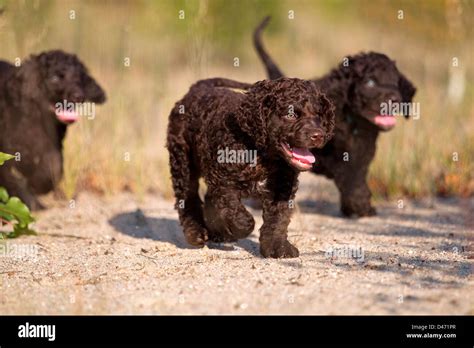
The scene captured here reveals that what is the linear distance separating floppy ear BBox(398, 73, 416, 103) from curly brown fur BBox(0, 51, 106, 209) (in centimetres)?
297

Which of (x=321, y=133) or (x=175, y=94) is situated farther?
(x=175, y=94)

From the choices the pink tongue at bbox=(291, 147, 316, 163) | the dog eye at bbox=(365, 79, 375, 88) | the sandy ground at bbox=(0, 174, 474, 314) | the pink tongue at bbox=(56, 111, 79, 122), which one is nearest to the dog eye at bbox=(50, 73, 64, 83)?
the pink tongue at bbox=(56, 111, 79, 122)

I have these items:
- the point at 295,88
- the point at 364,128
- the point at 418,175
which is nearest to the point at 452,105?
the point at 418,175

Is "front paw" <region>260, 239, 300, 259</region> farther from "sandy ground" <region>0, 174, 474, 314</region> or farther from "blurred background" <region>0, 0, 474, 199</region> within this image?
"blurred background" <region>0, 0, 474, 199</region>

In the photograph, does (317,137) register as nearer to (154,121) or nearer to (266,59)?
(266,59)

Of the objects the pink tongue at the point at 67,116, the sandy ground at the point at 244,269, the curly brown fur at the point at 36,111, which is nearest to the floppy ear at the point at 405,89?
the sandy ground at the point at 244,269

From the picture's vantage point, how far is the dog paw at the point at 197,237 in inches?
240

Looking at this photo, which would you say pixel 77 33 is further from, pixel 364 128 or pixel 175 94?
pixel 364 128

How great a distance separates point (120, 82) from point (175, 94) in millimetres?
1701

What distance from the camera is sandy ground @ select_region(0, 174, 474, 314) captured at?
4309mm

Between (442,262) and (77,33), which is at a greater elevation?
(77,33)

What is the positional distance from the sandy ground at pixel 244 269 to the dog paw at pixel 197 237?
0.30ft

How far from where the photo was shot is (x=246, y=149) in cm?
538

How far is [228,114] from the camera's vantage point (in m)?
5.55
